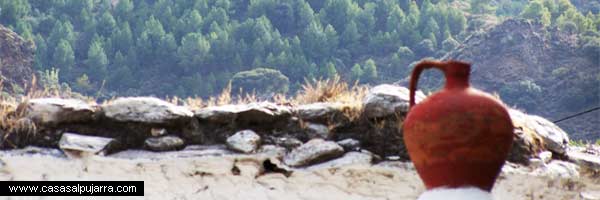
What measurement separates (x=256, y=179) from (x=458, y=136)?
253 centimetres

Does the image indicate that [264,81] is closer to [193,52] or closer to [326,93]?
[193,52]

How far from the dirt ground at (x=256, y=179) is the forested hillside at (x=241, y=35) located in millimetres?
26874

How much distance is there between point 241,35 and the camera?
40.5 m

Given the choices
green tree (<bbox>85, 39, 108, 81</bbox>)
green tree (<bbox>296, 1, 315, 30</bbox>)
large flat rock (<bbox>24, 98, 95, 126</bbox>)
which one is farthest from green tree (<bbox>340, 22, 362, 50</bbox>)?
large flat rock (<bbox>24, 98, 95, 126</bbox>)

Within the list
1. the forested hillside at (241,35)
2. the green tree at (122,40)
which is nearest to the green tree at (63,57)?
the forested hillside at (241,35)

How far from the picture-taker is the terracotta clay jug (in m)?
2.75

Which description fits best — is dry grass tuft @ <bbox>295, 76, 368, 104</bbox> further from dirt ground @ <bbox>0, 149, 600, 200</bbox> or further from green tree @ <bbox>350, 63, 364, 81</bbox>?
green tree @ <bbox>350, 63, 364, 81</bbox>

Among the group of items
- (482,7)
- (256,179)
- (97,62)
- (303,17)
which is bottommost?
(97,62)

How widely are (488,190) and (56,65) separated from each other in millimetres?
32672

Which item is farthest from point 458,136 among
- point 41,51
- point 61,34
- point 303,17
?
point 303,17

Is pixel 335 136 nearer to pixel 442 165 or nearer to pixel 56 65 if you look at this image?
pixel 442 165

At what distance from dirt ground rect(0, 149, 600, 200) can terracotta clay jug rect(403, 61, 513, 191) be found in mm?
2299

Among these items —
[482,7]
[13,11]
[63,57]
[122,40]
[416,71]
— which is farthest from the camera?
[482,7]

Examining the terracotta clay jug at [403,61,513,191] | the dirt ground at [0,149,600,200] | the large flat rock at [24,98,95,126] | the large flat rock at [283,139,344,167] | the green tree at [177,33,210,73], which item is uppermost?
the terracotta clay jug at [403,61,513,191]
